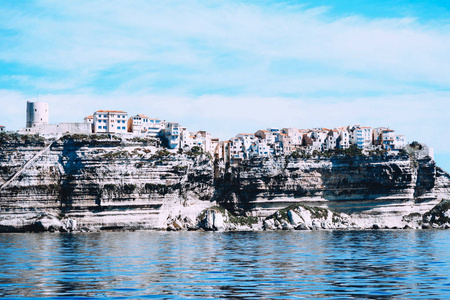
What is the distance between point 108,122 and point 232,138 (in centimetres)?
3302

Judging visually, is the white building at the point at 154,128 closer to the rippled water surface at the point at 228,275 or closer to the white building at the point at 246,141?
the white building at the point at 246,141

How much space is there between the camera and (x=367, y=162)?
425 ft

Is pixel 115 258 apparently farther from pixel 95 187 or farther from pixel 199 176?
pixel 199 176

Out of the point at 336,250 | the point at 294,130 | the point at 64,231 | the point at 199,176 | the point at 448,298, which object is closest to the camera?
the point at 448,298

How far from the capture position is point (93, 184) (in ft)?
362

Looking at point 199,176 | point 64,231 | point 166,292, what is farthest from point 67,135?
point 166,292

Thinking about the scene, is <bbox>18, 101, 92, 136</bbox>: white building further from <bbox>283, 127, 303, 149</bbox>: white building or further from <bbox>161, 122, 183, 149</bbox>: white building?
<bbox>283, 127, 303, 149</bbox>: white building

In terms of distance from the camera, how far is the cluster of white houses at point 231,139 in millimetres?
120125

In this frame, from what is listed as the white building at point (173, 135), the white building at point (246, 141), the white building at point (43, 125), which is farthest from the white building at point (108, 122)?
the white building at point (246, 141)

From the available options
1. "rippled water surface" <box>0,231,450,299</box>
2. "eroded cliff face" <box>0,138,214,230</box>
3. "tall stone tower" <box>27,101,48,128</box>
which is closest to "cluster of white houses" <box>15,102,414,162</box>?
"tall stone tower" <box>27,101,48,128</box>

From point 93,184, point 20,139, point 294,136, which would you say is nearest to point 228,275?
point 93,184

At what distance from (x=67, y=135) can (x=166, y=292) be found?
304ft

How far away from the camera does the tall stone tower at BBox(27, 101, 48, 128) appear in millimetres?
119625

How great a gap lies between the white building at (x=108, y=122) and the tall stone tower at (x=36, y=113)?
407 inches
